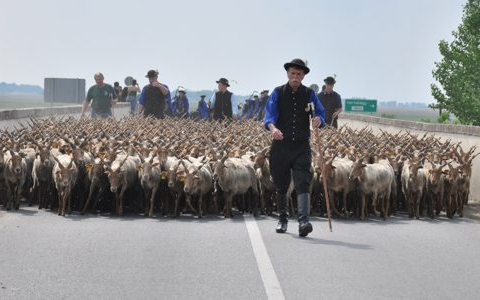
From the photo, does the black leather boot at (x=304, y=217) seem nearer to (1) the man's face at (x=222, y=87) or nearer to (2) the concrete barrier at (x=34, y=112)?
(2) the concrete barrier at (x=34, y=112)

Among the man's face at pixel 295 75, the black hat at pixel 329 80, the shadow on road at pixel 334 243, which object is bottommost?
the shadow on road at pixel 334 243

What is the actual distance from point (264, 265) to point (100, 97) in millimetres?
17677

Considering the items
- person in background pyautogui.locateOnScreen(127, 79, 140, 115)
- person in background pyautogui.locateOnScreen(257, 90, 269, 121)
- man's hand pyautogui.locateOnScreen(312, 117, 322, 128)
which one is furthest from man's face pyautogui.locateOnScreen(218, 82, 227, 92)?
man's hand pyautogui.locateOnScreen(312, 117, 322, 128)

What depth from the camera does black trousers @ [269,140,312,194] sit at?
47.7ft

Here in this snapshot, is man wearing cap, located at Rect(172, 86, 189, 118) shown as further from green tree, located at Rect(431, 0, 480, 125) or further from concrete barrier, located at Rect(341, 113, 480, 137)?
green tree, located at Rect(431, 0, 480, 125)

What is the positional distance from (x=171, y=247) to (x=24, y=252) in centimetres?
167

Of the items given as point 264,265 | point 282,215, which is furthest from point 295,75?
point 264,265

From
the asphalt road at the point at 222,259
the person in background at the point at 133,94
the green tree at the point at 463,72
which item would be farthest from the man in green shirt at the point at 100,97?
the green tree at the point at 463,72

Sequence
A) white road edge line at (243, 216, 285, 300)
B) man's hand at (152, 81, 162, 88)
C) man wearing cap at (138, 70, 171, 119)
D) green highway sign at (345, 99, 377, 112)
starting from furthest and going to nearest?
green highway sign at (345, 99, 377, 112) < man wearing cap at (138, 70, 171, 119) < man's hand at (152, 81, 162, 88) < white road edge line at (243, 216, 285, 300)

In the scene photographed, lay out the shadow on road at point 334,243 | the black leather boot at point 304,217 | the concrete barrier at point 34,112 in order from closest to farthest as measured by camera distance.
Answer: the shadow on road at point 334,243
the black leather boot at point 304,217
the concrete barrier at point 34,112

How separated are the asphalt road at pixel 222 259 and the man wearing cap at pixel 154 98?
508 inches

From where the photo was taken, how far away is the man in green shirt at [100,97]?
28312mm

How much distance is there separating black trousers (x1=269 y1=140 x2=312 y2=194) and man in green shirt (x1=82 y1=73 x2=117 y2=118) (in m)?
13.8

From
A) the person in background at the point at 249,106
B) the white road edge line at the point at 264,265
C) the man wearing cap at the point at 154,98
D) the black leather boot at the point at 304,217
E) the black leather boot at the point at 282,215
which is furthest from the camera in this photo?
the person in background at the point at 249,106
